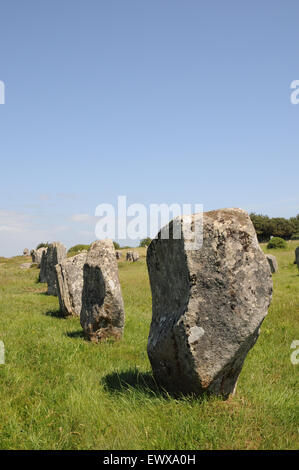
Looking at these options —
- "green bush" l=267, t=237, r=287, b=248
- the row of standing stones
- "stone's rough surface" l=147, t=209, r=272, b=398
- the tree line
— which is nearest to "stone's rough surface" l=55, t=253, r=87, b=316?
the row of standing stones

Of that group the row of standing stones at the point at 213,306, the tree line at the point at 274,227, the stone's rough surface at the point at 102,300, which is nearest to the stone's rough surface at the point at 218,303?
the row of standing stones at the point at 213,306

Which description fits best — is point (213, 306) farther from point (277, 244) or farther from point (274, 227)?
point (274, 227)

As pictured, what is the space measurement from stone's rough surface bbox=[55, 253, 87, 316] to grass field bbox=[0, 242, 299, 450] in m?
3.92

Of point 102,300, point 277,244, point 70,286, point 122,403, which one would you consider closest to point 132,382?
point 122,403

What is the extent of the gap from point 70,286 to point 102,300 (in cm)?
448

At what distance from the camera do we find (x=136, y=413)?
19.5 feet

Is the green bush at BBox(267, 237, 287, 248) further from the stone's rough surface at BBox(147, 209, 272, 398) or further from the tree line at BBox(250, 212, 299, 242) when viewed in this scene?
the stone's rough surface at BBox(147, 209, 272, 398)

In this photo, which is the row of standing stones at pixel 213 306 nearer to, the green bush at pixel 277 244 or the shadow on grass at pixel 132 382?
the shadow on grass at pixel 132 382

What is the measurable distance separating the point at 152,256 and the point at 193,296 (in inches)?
56.1

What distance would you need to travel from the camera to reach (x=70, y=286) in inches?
612

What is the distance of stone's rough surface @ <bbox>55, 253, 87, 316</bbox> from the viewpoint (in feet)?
50.2

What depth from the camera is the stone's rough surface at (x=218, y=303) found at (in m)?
5.88
